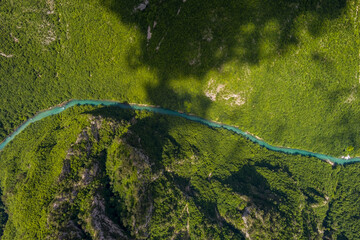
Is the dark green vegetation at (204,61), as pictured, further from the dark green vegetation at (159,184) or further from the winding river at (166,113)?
the dark green vegetation at (159,184)

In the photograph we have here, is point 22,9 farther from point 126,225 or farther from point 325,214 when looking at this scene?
point 325,214

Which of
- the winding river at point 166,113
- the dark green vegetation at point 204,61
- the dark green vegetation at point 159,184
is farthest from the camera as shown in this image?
the winding river at point 166,113

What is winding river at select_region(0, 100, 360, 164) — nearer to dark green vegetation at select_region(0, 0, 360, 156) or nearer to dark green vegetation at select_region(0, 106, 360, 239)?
dark green vegetation at select_region(0, 0, 360, 156)

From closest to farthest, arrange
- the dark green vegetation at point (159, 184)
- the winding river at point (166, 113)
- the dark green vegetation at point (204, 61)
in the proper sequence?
the dark green vegetation at point (159, 184) → the dark green vegetation at point (204, 61) → the winding river at point (166, 113)

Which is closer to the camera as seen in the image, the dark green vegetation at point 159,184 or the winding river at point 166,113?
the dark green vegetation at point 159,184

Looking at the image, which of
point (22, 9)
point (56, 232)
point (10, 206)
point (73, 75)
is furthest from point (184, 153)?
point (22, 9)

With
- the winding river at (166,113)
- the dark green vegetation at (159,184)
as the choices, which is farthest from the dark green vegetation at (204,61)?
the dark green vegetation at (159,184)

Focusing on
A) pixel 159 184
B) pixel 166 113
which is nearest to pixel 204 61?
pixel 166 113

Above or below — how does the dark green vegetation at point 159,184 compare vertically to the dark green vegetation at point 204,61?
below
